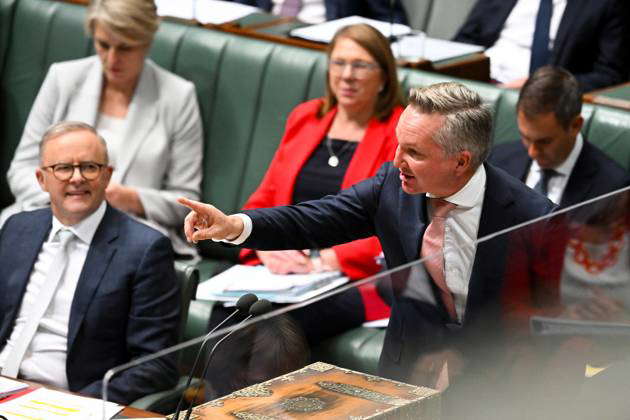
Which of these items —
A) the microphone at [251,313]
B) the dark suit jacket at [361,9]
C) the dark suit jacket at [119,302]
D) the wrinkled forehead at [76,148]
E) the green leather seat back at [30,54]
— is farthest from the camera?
the dark suit jacket at [361,9]

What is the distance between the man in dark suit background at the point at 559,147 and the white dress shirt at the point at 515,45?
Answer: 1.25 m

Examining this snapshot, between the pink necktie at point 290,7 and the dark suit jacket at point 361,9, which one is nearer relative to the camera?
the dark suit jacket at point 361,9

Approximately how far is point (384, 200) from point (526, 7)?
2490mm

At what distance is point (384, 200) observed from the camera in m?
2.38

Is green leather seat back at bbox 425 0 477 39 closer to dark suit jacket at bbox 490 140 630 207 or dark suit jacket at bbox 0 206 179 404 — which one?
dark suit jacket at bbox 490 140 630 207

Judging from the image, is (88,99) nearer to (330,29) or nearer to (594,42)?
(330,29)

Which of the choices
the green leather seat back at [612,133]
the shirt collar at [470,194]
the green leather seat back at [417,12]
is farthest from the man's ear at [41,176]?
the green leather seat back at [417,12]

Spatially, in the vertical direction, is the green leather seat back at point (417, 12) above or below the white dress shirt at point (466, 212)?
below

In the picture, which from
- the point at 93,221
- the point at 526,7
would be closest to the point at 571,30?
the point at 526,7

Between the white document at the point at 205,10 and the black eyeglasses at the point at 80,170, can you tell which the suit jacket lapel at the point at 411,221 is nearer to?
the black eyeglasses at the point at 80,170

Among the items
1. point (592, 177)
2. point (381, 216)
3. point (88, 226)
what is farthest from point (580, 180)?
point (88, 226)

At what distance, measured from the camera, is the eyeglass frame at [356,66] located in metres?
3.61

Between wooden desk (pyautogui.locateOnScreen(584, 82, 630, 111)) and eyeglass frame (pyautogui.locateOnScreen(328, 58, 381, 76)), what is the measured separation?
0.67 m

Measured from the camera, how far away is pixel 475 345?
1734 millimetres
